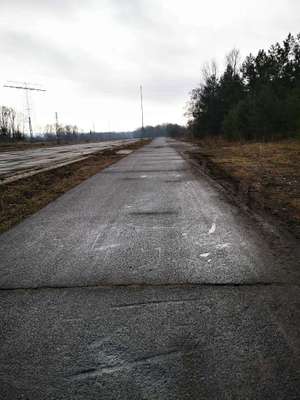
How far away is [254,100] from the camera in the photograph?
30906 millimetres

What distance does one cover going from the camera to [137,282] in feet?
9.96

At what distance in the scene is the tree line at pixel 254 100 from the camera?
97.9ft

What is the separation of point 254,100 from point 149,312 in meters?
32.4

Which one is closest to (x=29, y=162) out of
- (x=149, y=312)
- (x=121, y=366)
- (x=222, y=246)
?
(x=222, y=246)

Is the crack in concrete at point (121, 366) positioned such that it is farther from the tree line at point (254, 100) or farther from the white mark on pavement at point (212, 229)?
the tree line at point (254, 100)

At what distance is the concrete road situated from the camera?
1803 millimetres

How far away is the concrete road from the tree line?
92.1 ft

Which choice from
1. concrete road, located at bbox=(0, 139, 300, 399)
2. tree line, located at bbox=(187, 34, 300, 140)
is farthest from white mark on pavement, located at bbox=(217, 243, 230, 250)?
tree line, located at bbox=(187, 34, 300, 140)

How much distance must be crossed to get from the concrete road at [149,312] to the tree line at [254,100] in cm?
2807

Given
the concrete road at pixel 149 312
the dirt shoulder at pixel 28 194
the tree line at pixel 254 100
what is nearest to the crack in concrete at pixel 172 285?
the concrete road at pixel 149 312

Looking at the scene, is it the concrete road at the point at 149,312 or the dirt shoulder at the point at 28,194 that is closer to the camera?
the concrete road at the point at 149,312

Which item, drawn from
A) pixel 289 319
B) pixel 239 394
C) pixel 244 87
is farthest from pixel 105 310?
pixel 244 87

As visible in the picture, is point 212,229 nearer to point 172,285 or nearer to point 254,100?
point 172,285

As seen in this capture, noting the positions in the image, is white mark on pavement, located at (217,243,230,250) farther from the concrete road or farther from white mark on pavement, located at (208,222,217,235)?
white mark on pavement, located at (208,222,217,235)
